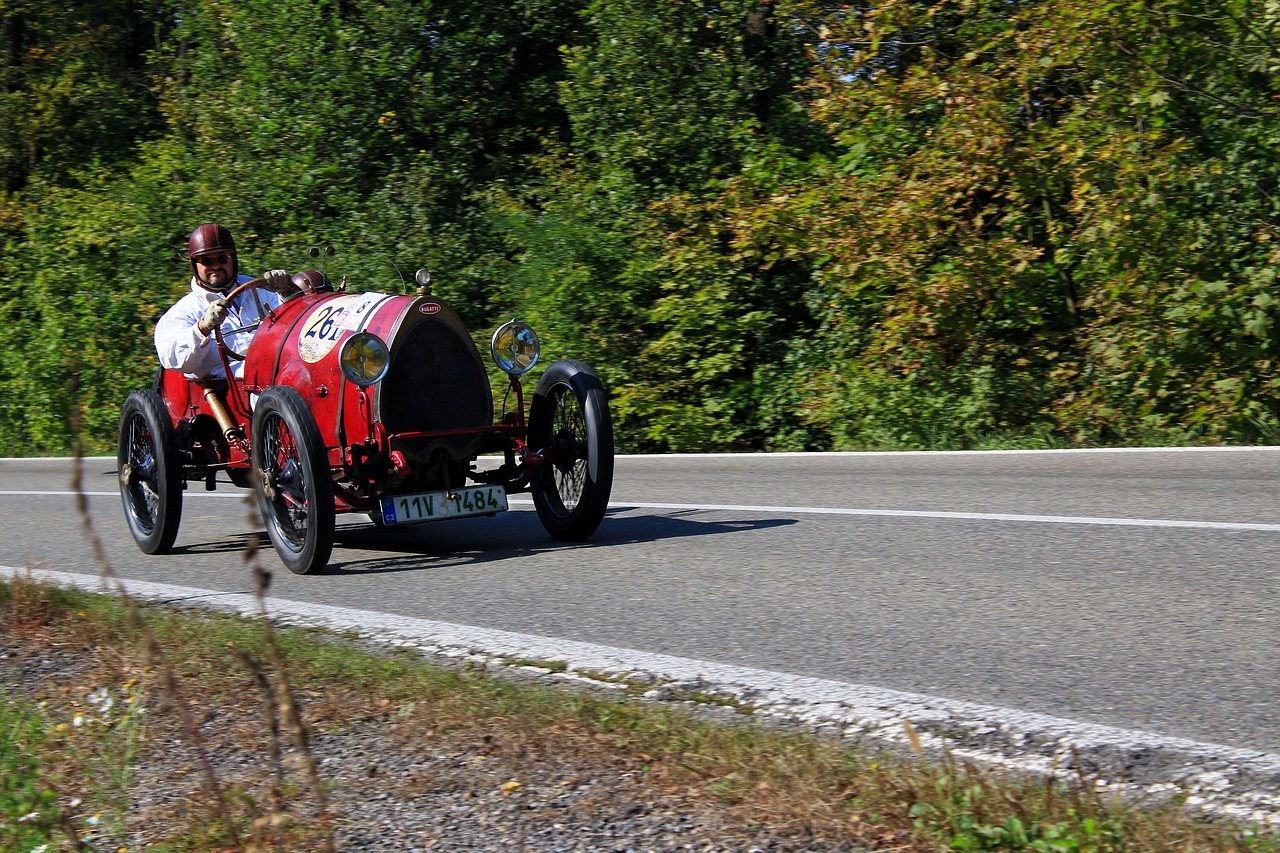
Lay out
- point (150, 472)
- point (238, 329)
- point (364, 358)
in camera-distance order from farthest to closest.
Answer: point (238, 329), point (150, 472), point (364, 358)

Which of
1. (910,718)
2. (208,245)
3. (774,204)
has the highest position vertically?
(774,204)

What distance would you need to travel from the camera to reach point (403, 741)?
3.96m

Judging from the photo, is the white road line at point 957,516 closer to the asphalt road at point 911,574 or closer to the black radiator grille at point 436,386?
the asphalt road at point 911,574

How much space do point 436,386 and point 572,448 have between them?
2.82ft

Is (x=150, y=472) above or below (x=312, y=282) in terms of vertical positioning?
below

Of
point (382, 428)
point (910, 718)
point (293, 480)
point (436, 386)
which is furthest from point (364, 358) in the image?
point (910, 718)

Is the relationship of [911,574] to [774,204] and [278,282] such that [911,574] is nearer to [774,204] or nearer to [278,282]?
[278,282]

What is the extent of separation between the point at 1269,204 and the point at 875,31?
163 inches

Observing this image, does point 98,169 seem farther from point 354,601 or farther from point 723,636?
point 723,636

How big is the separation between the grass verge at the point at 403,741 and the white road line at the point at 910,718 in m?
0.16

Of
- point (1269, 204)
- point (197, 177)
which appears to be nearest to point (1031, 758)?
point (1269, 204)

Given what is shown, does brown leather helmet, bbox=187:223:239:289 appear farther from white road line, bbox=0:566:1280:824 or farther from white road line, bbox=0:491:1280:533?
white road line, bbox=0:566:1280:824

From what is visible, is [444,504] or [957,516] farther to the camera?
[957,516]

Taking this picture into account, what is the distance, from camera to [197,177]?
20.1 metres
